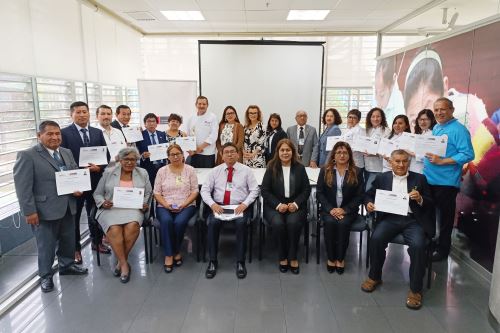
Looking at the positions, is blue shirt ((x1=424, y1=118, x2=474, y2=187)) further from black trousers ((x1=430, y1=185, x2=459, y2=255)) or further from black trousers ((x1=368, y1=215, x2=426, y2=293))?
black trousers ((x1=368, y1=215, x2=426, y2=293))

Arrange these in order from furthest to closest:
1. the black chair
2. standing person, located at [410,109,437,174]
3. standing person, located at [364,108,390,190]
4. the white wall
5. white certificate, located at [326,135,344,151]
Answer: white certificate, located at [326,135,344,151], standing person, located at [364,108,390,190], the white wall, standing person, located at [410,109,437,174], the black chair

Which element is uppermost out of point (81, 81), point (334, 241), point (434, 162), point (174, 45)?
point (174, 45)

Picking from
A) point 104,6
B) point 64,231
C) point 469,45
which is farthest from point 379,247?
point 104,6

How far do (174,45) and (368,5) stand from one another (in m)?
4.39

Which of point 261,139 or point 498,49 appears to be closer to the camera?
point 498,49

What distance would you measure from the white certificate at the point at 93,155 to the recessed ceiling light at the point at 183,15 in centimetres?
342

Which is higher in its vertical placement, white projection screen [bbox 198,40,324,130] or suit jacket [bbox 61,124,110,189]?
white projection screen [bbox 198,40,324,130]

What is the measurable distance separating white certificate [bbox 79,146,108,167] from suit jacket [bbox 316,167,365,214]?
2.27 meters

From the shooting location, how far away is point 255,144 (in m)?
4.75

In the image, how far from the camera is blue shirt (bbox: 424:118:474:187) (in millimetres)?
3258

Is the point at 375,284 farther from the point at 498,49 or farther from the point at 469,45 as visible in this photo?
the point at 469,45

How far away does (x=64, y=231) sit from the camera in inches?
125

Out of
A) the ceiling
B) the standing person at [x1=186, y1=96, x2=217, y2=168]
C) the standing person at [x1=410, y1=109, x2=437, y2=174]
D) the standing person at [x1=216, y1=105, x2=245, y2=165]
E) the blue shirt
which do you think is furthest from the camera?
the ceiling

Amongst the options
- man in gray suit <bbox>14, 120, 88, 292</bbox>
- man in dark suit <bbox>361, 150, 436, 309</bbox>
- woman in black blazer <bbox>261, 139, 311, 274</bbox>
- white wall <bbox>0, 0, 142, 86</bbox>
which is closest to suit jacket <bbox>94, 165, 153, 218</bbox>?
man in gray suit <bbox>14, 120, 88, 292</bbox>
